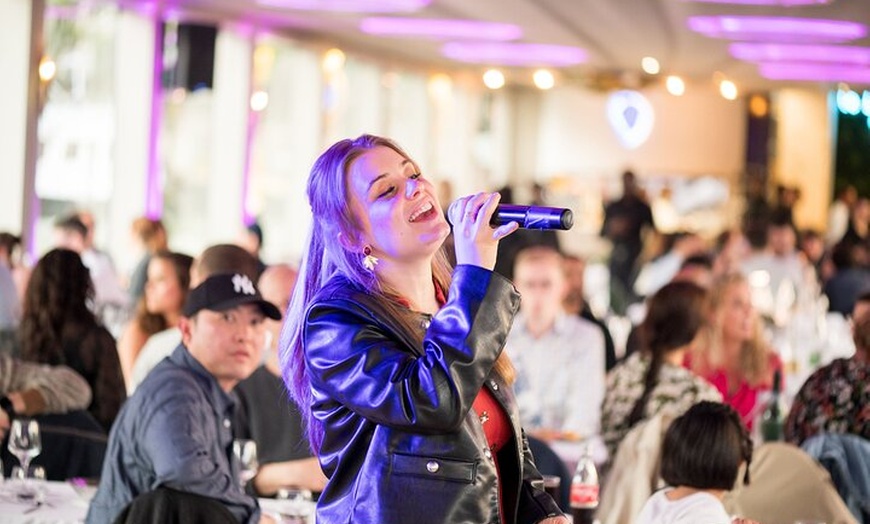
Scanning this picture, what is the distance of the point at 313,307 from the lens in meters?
2.45

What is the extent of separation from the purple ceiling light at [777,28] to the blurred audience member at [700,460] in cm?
1167

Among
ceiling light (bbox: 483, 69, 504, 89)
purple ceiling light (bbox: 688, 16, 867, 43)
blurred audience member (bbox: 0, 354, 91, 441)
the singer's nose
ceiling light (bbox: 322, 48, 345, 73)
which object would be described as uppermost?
purple ceiling light (bbox: 688, 16, 867, 43)

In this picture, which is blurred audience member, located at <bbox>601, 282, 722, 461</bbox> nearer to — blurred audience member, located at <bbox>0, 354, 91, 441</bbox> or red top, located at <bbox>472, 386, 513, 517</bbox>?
blurred audience member, located at <bbox>0, 354, 91, 441</bbox>

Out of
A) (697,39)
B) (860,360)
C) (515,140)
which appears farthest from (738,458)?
(515,140)

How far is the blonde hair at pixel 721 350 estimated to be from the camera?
22.7 feet

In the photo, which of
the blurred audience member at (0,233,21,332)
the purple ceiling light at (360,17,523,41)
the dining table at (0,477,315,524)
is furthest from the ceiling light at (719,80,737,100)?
the dining table at (0,477,315,524)

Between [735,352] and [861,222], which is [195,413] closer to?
[735,352]

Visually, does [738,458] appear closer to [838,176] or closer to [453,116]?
[453,116]

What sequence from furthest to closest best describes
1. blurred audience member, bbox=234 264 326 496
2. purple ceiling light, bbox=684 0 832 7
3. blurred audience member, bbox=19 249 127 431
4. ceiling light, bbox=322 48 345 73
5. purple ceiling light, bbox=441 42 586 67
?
1. purple ceiling light, bbox=441 42 586 67
2. ceiling light, bbox=322 48 345 73
3. purple ceiling light, bbox=684 0 832 7
4. blurred audience member, bbox=19 249 127 431
5. blurred audience member, bbox=234 264 326 496

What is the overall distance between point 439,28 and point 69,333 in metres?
11.6

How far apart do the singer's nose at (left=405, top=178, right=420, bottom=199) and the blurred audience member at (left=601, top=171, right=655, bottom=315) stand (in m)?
13.8

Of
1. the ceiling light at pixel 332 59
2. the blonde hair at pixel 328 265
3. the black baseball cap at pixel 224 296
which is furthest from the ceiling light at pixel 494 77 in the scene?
the blonde hair at pixel 328 265

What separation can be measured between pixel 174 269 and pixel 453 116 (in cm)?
1675

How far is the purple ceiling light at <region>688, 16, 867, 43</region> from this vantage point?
50.5 ft
